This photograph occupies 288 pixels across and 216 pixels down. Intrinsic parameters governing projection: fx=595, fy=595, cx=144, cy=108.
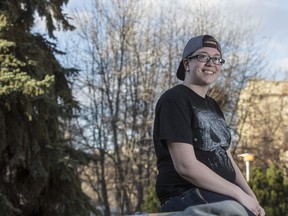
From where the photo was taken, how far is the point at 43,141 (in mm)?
9984

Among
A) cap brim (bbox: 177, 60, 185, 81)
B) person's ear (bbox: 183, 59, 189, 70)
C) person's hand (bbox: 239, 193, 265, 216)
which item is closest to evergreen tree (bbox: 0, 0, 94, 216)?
cap brim (bbox: 177, 60, 185, 81)

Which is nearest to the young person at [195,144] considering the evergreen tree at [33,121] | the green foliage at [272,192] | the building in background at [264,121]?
the evergreen tree at [33,121]

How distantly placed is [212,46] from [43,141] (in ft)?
24.4

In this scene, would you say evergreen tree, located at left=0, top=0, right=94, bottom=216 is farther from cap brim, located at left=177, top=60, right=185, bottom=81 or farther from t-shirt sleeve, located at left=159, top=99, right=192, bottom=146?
t-shirt sleeve, located at left=159, top=99, right=192, bottom=146

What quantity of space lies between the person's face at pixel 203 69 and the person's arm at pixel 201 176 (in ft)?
1.21

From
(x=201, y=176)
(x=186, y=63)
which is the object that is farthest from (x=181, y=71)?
(x=201, y=176)

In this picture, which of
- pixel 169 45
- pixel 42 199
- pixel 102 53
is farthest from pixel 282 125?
pixel 42 199

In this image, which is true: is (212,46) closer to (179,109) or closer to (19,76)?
(179,109)

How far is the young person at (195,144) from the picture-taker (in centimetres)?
259

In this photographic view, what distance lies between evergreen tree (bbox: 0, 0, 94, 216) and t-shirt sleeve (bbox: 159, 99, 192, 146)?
6263mm

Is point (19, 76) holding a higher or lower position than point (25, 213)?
higher

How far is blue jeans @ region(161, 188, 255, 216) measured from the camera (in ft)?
8.38

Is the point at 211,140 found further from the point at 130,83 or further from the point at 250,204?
the point at 130,83

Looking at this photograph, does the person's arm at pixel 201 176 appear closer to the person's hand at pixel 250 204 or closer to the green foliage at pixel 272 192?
the person's hand at pixel 250 204
